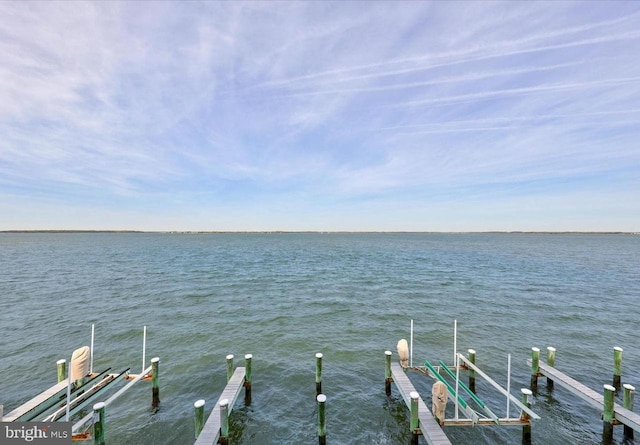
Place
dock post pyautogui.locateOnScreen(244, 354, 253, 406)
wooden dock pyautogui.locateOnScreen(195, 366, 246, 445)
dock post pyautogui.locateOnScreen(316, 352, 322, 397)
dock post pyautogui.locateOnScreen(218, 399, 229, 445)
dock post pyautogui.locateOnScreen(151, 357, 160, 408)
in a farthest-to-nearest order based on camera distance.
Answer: dock post pyautogui.locateOnScreen(316, 352, 322, 397)
dock post pyautogui.locateOnScreen(244, 354, 253, 406)
dock post pyautogui.locateOnScreen(151, 357, 160, 408)
dock post pyautogui.locateOnScreen(218, 399, 229, 445)
wooden dock pyautogui.locateOnScreen(195, 366, 246, 445)

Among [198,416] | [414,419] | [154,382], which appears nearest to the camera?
[198,416]

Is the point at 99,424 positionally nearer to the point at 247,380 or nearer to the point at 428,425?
the point at 247,380

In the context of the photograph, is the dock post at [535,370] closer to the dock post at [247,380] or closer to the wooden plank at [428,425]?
the wooden plank at [428,425]

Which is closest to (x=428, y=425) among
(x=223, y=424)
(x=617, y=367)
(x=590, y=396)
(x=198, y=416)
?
(x=223, y=424)

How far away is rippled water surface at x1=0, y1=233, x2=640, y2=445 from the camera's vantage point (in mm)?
11383

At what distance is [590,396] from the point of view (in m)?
11.4

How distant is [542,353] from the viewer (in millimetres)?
17250

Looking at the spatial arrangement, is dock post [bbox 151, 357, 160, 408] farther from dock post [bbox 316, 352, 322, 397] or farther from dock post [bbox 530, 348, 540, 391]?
dock post [bbox 530, 348, 540, 391]

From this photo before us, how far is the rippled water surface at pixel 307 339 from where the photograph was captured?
37.3 feet

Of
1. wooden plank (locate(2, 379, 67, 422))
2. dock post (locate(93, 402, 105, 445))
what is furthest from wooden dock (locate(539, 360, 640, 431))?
wooden plank (locate(2, 379, 67, 422))

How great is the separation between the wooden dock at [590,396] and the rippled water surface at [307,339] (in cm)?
90

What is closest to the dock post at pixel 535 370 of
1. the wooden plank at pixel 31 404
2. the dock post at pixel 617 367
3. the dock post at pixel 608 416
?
the dock post at pixel 608 416

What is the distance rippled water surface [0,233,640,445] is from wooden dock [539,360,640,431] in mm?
904

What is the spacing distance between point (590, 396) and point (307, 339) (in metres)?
14.4
